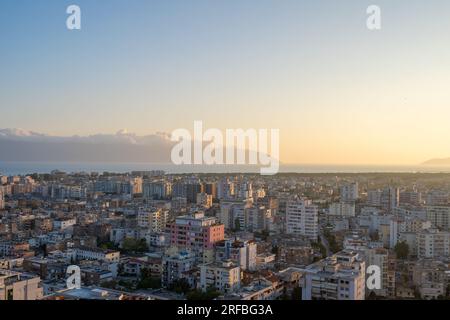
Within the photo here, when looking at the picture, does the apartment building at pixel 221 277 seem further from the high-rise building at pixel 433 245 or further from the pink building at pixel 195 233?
the high-rise building at pixel 433 245

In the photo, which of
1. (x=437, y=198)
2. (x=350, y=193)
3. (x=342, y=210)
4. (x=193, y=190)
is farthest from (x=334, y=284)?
(x=193, y=190)

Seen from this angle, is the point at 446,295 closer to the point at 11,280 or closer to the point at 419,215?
the point at 11,280

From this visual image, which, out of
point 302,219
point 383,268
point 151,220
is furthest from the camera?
point 151,220

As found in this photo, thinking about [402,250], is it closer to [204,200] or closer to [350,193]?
[204,200]

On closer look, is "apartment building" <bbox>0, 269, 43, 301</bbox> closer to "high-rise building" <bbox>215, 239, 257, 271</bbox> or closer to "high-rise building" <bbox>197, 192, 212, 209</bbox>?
"high-rise building" <bbox>215, 239, 257, 271</bbox>
